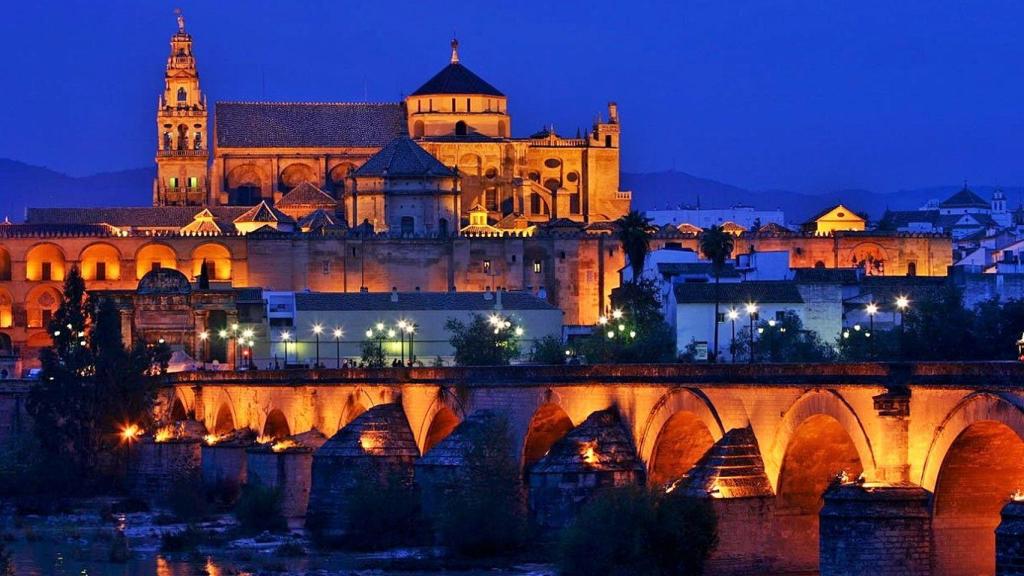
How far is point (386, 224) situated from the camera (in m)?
114

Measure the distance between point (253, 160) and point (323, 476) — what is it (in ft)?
255

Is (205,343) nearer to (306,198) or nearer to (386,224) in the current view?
(386,224)

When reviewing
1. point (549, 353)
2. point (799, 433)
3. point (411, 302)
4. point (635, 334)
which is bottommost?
point (799, 433)

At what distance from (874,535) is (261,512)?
75.3ft

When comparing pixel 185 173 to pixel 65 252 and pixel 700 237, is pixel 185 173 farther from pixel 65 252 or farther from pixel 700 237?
pixel 700 237

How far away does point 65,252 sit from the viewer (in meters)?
114

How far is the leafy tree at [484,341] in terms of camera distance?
74.2 meters

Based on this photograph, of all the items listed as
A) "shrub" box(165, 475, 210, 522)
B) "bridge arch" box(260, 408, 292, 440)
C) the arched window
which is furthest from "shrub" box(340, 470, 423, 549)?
the arched window

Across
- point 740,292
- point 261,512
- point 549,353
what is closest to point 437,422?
point 261,512

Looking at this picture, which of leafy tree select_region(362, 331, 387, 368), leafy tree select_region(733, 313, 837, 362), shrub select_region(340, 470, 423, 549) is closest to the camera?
shrub select_region(340, 470, 423, 549)

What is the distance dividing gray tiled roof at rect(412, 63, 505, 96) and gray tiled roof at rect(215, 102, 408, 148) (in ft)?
9.16

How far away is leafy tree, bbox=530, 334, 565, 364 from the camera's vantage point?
232 feet

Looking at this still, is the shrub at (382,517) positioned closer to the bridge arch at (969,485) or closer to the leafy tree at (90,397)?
the bridge arch at (969,485)

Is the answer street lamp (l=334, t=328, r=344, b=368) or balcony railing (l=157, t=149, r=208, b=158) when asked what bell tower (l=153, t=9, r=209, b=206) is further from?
street lamp (l=334, t=328, r=344, b=368)
